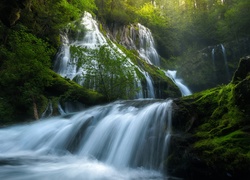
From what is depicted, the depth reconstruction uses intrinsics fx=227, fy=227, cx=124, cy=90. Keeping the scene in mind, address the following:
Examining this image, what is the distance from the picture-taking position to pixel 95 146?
6875 millimetres

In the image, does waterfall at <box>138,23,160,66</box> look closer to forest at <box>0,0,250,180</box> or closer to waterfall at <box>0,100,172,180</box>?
forest at <box>0,0,250,180</box>

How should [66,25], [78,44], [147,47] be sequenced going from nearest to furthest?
[66,25], [78,44], [147,47]

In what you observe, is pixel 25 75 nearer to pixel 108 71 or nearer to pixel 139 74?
pixel 108 71

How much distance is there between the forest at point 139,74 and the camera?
16.0ft

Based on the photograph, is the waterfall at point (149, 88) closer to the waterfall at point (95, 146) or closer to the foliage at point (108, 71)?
the foliage at point (108, 71)

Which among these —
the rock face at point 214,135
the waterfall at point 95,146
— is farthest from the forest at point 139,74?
the waterfall at point 95,146

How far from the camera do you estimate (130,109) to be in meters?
8.49

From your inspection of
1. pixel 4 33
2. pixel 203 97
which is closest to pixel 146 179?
pixel 203 97

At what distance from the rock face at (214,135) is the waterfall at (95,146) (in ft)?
1.26

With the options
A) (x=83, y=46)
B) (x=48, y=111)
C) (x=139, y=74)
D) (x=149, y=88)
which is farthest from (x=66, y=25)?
(x=48, y=111)

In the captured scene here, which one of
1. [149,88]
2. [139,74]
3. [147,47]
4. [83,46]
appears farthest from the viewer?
[147,47]

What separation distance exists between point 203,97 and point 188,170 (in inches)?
91.3

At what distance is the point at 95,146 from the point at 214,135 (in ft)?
11.5

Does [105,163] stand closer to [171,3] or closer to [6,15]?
[6,15]
